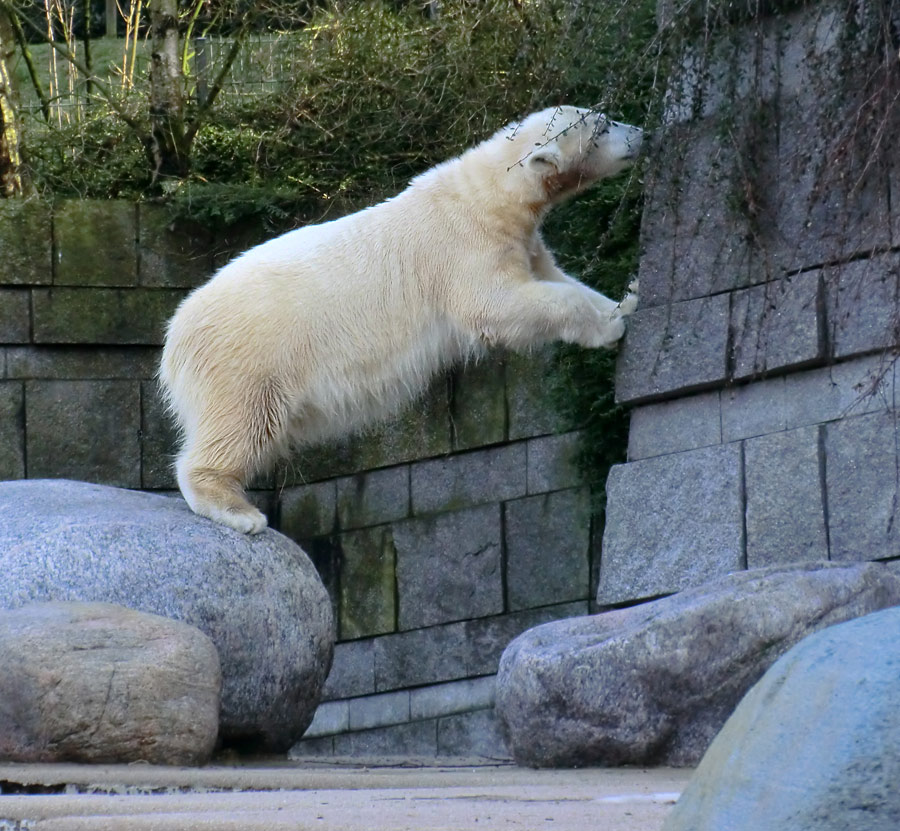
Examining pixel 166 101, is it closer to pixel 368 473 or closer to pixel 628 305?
pixel 368 473

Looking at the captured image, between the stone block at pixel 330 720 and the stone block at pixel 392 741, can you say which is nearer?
the stone block at pixel 392 741

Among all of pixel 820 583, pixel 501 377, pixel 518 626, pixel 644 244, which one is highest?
pixel 644 244

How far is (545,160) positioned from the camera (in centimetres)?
563

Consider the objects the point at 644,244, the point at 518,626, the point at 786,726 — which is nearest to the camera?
the point at 786,726

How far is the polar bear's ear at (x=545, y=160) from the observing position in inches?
221

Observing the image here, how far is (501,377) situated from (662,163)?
6.47ft

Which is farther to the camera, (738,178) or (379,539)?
(379,539)

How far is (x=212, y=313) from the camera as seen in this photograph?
5594 millimetres

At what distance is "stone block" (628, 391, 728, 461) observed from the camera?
210 inches

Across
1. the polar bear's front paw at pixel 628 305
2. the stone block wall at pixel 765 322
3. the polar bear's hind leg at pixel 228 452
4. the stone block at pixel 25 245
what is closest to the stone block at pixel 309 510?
the stone block at pixel 25 245

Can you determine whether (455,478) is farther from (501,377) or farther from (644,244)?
(644,244)

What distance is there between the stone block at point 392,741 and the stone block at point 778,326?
2.63 metres

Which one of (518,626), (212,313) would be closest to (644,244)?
(212,313)

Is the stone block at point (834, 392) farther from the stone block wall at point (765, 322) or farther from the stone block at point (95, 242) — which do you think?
the stone block at point (95, 242)
